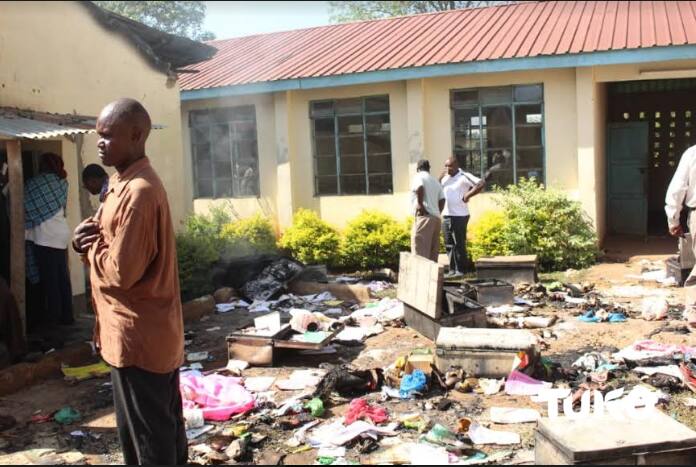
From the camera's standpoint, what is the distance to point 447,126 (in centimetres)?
1252

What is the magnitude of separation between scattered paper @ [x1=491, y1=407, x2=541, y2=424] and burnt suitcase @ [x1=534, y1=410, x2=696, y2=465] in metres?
0.94

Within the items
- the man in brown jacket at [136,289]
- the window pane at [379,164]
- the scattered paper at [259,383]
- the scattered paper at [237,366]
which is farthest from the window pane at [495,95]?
the man in brown jacket at [136,289]

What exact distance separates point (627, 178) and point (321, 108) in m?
6.42

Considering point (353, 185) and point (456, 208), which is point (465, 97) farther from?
point (456, 208)

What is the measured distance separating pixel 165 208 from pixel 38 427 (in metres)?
2.92

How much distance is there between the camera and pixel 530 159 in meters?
12.2

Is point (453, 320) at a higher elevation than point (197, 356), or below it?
higher

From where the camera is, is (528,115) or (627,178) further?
(627,178)

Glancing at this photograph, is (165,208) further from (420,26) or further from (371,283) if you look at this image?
(420,26)

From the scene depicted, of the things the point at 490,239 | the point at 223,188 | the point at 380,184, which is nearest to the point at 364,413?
the point at 490,239

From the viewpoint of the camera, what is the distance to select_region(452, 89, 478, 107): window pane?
40.6 ft

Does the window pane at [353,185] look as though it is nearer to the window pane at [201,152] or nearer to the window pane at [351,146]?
the window pane at [351,146]

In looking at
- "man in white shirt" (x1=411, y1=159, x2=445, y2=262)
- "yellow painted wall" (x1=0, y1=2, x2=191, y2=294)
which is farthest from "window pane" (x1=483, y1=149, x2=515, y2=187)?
"yellow painted wall" (x1=0, y1=2, x2=191, y2=294)

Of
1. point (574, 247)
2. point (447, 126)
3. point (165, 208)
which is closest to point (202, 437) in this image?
point (165, 208)
